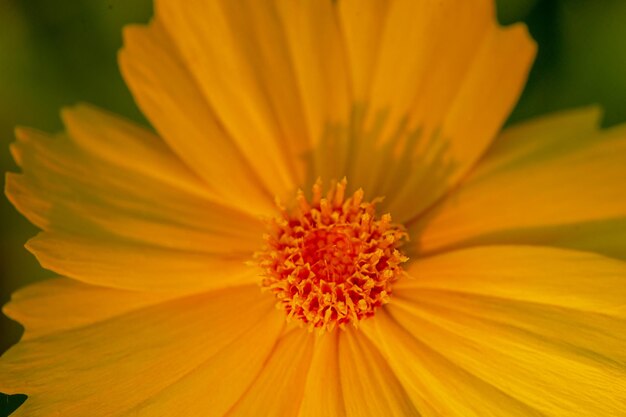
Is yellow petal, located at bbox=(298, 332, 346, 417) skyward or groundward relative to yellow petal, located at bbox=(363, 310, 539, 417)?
skyward

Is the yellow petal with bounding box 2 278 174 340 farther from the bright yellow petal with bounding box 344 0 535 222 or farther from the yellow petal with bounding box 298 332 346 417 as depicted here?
the bright yellow petal with bounding box 344 0 535 222

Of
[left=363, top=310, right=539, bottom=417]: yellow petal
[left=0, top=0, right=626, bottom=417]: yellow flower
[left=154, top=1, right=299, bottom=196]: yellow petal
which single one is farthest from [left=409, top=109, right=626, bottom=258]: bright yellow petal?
[left=154, top=1, right=299, bottom=196]: yellow petal

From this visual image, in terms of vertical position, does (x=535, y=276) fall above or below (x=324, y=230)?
below

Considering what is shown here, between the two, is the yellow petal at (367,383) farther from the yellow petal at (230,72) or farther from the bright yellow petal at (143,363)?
the yellow petal at (230,72)

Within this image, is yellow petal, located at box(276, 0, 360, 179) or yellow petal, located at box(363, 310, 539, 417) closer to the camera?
yellow petal, located at box(363, 310, 539, 417)

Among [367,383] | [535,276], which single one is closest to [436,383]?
[367,383]

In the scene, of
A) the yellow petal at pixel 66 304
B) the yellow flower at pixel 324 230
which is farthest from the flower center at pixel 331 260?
the yellow petal at pixel 66 304

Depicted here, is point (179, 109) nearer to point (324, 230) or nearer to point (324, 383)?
point (324, 230)
